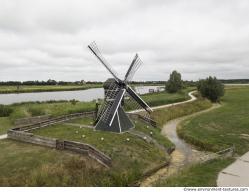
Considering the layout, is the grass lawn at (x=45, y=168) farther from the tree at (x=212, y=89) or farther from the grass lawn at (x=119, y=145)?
the tree at (x=212, y=89)

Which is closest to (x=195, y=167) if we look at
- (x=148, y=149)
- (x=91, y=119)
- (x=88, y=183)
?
(x=148, y=149)

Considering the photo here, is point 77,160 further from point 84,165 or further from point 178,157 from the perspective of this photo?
point 178,157

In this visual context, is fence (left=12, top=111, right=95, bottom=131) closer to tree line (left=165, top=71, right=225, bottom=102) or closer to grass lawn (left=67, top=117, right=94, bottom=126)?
grass lawn (left=67, top=117, right=94, bottom=126)

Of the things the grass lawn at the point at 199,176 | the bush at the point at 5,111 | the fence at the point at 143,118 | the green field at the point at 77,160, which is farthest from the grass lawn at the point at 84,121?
the grass lawn at the point at 199,176

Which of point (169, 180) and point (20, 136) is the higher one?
point (20, 136)

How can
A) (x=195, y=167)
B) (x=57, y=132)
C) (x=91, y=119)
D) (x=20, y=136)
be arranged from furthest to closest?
1. (x=91, y=119)
2. (x=57, y=132)
3. (x=20, y=136)
4. (x=195, y=167)

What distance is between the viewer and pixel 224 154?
99.7ft

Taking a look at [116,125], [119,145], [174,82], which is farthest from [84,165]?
[174,82]

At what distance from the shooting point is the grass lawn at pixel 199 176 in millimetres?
22172

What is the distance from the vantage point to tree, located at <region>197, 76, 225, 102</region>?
8269 cm

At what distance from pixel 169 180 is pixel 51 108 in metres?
30.9

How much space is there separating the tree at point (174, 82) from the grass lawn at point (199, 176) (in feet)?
210

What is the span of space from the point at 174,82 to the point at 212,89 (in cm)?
1291

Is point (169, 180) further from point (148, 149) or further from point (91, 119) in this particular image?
point (91, 119)
